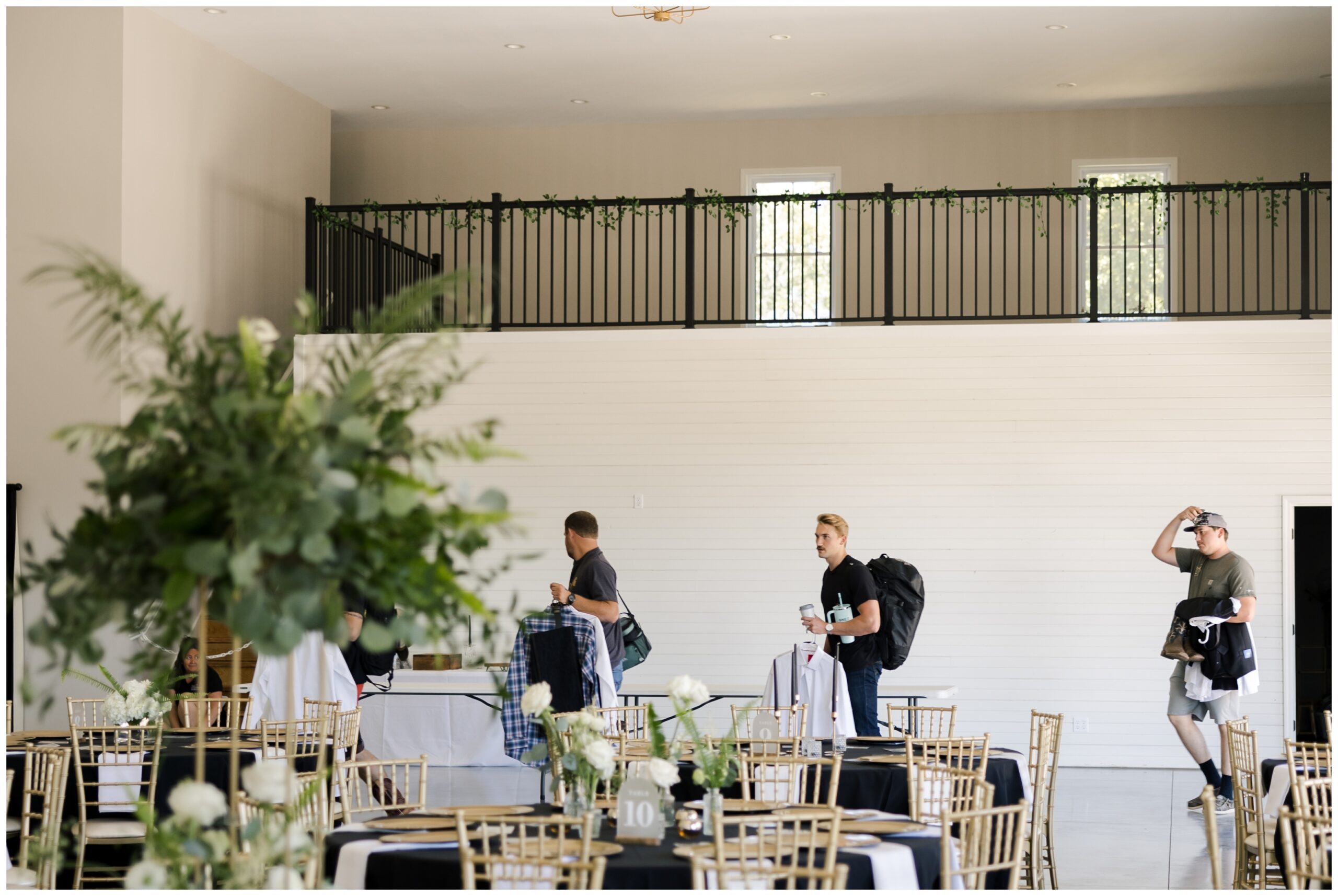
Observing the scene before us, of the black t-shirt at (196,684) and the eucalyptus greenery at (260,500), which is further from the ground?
the eucalyptus greenery at (260,500)

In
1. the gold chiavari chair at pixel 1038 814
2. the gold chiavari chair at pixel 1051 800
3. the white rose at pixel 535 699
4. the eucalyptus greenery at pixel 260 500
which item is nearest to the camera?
the eucalyptus greenery at pixel 260 500

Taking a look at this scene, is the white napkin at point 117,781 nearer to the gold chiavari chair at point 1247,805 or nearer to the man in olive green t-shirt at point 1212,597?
the gold chiavari chair at point 1247,805

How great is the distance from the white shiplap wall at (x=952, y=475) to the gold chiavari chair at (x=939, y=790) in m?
4.85

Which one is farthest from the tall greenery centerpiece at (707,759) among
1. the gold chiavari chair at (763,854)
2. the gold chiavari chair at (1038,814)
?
the gold chiavari chair at (1038,814)

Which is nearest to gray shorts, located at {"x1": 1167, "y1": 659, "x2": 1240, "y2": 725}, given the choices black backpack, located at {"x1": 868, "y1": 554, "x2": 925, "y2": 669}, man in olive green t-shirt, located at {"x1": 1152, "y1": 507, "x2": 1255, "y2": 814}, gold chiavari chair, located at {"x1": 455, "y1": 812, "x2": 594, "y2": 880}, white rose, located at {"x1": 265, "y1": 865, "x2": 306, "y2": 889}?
man in olive green t-shirt, located at {"x1": 1152, "y1": 507, "x2": 1255, "y2": 814}

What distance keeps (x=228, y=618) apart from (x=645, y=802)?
96.0 inches

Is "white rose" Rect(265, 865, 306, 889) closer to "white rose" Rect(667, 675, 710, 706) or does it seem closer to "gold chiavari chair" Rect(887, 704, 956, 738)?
"white rose" Rect(667, 675, 710, 706)

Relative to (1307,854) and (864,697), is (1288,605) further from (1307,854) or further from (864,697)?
(1307,854)

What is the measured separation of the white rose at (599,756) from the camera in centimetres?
434

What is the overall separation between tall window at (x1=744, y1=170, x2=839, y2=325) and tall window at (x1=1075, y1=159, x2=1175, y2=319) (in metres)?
2.26

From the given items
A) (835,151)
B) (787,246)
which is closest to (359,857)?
(787,246)

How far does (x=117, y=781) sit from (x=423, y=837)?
92.0 inches

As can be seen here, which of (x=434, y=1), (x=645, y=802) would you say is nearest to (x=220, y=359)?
(x=645, y=802)

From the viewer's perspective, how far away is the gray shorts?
26.0 ft
